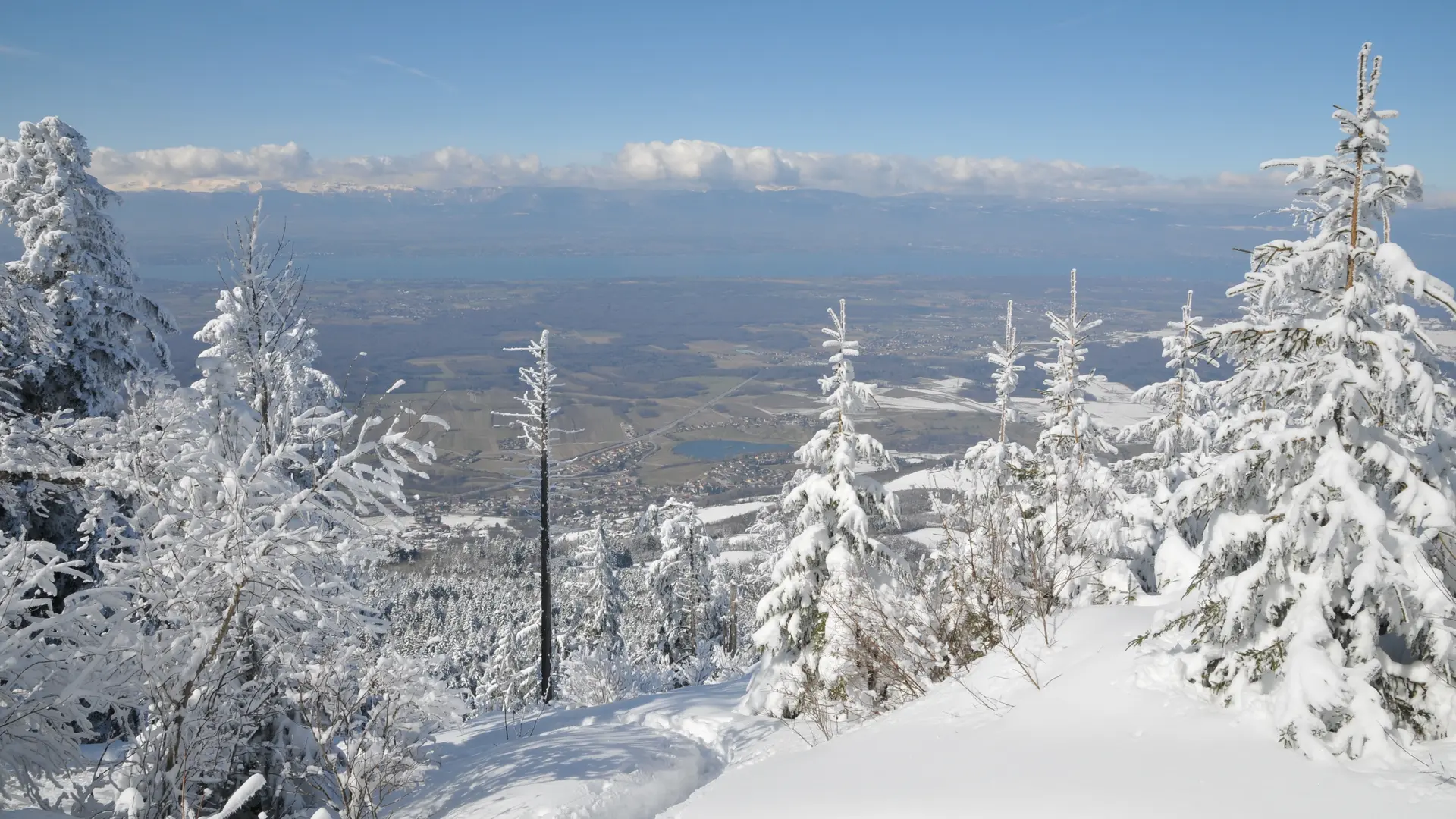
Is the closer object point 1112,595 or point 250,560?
point 250,560

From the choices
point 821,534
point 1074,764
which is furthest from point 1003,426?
point 1074,764

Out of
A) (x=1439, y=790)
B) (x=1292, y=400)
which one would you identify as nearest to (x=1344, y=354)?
(x=1292, y=400)

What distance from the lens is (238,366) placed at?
11.9 meters

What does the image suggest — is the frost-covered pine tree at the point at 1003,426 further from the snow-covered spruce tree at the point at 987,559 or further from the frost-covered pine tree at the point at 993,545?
the snow-covered spruce tree at the point at 987,559

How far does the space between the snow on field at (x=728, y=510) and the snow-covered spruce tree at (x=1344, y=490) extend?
75019mm

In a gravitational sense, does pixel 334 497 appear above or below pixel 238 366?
below

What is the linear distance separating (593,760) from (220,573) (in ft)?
20.2

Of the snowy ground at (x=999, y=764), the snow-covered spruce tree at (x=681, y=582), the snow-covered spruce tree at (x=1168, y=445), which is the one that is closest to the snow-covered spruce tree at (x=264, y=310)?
the snowy ground at (x=999, y=764)

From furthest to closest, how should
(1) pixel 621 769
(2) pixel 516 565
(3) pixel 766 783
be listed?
(2) pixel 516 565, (1) pixel 621 769, (3) pixel 766 783

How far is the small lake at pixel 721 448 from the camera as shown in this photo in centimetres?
10750

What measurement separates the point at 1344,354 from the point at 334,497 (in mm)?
8449

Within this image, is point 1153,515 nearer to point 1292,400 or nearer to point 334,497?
point 1292,400

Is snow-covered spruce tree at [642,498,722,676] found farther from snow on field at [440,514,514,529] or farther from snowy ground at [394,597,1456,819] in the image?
snow on field at [440,514,514,529]

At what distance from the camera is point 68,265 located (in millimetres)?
13328
